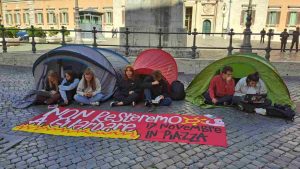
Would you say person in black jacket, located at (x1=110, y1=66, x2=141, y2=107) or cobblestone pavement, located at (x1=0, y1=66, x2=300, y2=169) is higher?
person in black jacket, located at (x1=110, y1=66, x2=141, y2=107)

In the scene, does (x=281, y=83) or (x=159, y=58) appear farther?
(x=159, y=58)

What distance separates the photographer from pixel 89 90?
6527 millimetres

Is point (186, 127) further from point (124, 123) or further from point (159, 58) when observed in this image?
point (159, 58)

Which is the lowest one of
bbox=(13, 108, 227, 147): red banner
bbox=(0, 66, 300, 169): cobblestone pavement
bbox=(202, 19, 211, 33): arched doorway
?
bbox=(0, 66, 300, 169): cobblestone pavement

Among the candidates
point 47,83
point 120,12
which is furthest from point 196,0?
point 47,83

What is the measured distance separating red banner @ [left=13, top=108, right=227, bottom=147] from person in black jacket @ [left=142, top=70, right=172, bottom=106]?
2.26 ft

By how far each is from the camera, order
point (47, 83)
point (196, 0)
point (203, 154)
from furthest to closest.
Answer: point (196, 0), point (47, 83), point (203, 154)

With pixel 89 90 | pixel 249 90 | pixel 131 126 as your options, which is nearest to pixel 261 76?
pixel 249 90

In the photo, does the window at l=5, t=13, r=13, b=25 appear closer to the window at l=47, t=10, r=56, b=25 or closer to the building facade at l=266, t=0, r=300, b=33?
the window at l=47, t=10, r=56, b=25

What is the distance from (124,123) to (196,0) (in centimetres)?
3713

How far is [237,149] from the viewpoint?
14.0ft

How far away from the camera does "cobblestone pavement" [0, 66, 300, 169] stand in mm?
3805

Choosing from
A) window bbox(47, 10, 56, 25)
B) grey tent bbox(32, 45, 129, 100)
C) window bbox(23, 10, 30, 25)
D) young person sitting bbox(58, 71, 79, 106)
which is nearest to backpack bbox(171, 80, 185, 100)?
grey tent bbox(32, 45, 129, 100)

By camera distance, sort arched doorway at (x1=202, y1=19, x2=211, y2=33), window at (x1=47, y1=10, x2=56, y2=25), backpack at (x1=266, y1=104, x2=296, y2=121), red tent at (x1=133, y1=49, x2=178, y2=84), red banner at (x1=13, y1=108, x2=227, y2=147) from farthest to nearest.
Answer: window at (x1=47, y1=10, x2=56, y2=25) < arched doorway at (x1=202, y1=19, x2=211, y2=33) < red tent at (x1=133, y1=49, x2=178, y2=84) < backpack at (x1=266, y1=104, x2=296, y2=121) < red banner at (x1=13, y1=108, x2=227, y2=147)
